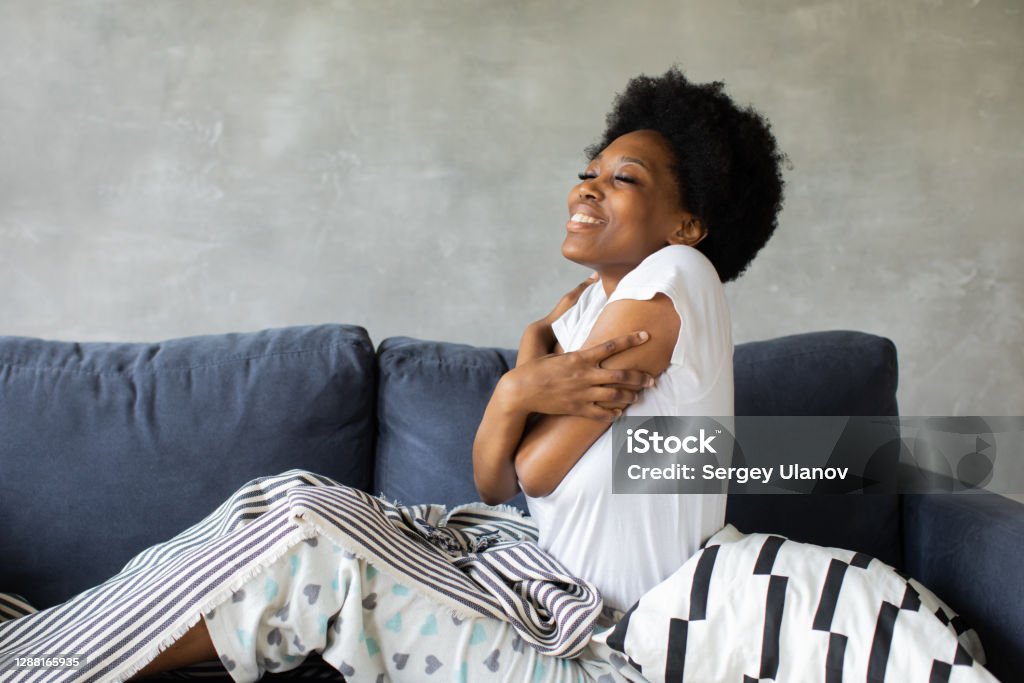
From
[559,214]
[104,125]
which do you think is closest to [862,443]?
[559,214]

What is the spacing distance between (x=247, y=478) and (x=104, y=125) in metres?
1.11

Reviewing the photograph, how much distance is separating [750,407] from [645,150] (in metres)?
0.54

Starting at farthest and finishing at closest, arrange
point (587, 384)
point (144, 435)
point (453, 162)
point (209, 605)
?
1. point (453, 162)
2. point (144, 435)
3. point (587, 384)
4. point (209, 605)

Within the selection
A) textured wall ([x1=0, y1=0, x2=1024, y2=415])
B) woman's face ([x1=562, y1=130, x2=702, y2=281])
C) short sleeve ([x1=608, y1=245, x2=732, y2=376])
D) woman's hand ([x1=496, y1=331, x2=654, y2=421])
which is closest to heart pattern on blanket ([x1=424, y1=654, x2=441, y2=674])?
woman's hand ([x1=496, y1=331, x2=654, y2=421])

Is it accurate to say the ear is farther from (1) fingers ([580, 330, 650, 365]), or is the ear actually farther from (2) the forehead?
(1) fingers ([580, 330, 650, 365])

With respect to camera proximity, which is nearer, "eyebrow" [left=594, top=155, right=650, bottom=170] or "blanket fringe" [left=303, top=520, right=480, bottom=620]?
"blanket fringe" [left=303, top=520, right=480, bottom=620]

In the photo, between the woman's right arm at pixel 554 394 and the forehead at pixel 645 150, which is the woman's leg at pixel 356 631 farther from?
the forehead at pixel 645 150

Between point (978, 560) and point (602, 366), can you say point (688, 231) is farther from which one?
point (978, 560)

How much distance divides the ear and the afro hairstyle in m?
0.01

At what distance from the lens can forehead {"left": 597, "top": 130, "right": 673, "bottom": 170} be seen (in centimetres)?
147

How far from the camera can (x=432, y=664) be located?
1.20m

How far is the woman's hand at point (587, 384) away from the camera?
1.23 metres

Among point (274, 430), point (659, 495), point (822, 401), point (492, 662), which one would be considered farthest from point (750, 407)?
point (274, 430)

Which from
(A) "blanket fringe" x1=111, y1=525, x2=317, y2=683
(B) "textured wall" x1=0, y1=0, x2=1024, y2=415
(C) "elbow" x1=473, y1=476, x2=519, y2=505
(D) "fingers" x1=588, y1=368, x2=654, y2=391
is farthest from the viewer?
(B) "textured wall" x1=0, y1=0, x2=1024, y2=415
